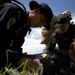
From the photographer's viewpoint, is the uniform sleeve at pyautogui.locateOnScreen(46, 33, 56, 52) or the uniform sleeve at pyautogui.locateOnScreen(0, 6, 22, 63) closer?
the uniform sleeve at pyautogui.locateOnScreen(0, 6, 22, 63)

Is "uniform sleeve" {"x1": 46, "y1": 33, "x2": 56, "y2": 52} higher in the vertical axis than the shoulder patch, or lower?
lower

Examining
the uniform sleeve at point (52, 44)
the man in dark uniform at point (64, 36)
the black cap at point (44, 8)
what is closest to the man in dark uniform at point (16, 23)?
the black cap at point (44, 8)

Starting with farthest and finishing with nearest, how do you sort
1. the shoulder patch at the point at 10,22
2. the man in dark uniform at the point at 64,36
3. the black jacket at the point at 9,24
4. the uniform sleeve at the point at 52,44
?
the uniform sleeve at the point at 52,44 < the man in dark uniform at the point at 64,36 < the shoulder patch at the point at 10,22 < the black jacket at the point at 9,24

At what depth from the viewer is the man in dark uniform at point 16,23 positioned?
1853 mm

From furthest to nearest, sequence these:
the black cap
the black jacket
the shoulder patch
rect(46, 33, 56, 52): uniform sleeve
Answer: rect(46, 33, 56, 52): uniform sleeve < the black cap < the shoulder patch < the black jacket

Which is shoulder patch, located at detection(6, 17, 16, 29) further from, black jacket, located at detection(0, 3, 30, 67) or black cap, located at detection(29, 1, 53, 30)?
black cap, located at detection(29, 1, 53, 30)

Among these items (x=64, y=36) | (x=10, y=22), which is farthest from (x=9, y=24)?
(x=64, y=36)

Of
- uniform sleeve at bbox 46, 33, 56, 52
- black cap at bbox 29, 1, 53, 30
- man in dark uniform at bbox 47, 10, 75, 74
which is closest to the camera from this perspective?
black cap at bbox 29, 1, 53, 30

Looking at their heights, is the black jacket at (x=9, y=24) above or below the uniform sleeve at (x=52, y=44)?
above

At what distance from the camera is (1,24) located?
2.04 m

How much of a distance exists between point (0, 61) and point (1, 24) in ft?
1.06

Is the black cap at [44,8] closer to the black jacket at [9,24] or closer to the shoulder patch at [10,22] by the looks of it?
the black jacket at [9,24]

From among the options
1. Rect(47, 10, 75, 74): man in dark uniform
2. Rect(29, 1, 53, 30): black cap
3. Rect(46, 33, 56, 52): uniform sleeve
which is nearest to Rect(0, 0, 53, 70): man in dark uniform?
Rect(29, 1, 53, 30): black cap

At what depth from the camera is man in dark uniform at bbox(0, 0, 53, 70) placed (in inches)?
73.0
